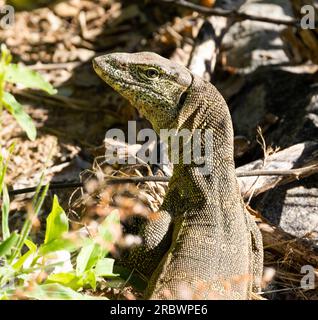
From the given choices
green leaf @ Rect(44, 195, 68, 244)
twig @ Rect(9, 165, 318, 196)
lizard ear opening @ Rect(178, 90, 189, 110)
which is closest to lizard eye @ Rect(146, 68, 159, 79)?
lizard ear opening @ Rect(178, 90, 189, 110)

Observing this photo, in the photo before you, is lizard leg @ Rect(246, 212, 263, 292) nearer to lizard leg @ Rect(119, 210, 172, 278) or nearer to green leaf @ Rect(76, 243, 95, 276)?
lizard leg @ Rect(119, 210, 172, 278)

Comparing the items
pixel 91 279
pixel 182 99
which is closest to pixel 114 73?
pixel 182 99

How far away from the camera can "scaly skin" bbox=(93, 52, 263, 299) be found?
4.38m

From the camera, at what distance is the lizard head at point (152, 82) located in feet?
17.0

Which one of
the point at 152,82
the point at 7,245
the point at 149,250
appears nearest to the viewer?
the point at 7,245

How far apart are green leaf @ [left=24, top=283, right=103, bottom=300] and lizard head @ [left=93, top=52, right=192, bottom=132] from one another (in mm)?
1760

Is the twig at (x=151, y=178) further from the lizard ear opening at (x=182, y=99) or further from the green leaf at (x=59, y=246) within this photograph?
the green leaf at (x=59, y=246)

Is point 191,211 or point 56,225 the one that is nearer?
point 56,225

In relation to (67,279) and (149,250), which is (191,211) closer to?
(149,250)

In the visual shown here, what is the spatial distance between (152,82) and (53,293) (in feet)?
6.45

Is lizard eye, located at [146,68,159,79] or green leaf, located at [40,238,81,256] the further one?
lizard eye, located at [146,68,159,79]

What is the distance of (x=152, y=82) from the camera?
17.0ft

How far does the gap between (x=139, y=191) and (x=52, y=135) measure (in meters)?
2.69
